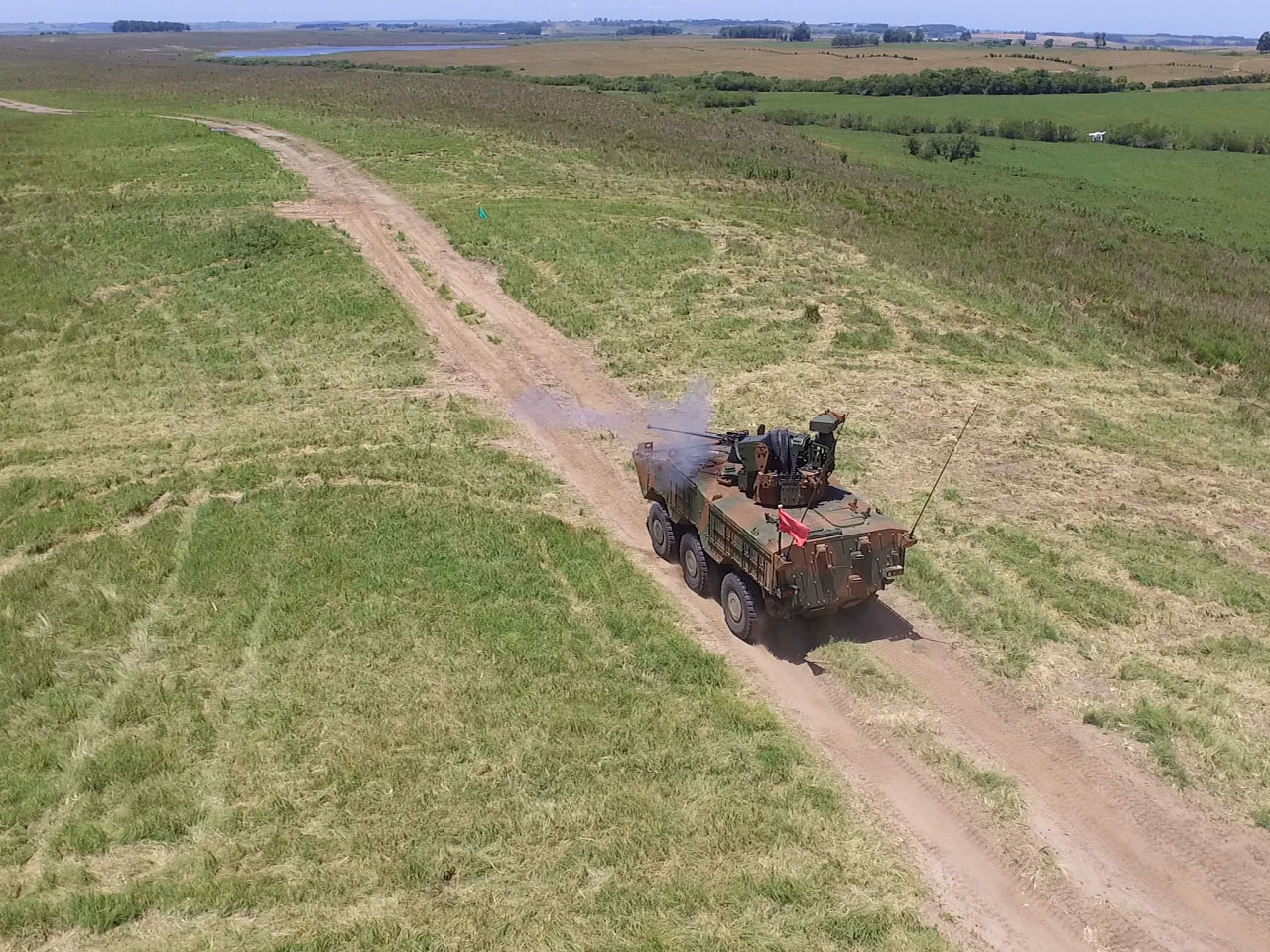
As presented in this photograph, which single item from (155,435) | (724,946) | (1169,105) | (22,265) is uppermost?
(1169,105)

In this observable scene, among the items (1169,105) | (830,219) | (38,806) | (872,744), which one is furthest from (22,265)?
(1169,105)

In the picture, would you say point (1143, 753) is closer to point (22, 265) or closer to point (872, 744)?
point (872, 744)

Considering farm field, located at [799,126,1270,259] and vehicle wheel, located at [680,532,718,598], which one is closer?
vehicle wheel, located at [680,532,718,598]

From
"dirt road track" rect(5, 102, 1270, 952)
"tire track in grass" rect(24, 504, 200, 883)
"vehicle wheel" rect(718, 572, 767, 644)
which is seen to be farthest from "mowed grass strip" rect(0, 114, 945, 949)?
"vehicle wheel" rect(718, 572, 767, 644)

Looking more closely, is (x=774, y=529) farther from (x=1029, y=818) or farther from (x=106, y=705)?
(x=106, y=705)

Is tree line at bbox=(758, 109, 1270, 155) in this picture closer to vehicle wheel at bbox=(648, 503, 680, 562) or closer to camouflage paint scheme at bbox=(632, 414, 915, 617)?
vehicle wheel at bbox=(648, 503, 680, 562)

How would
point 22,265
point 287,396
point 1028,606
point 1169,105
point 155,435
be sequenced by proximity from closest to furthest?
point 1028,606 < point 155,435 < point 287,396 < point 22,265 < point 1169,105
